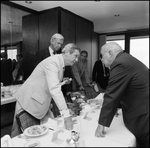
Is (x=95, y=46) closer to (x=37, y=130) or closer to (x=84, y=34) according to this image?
(x=84, y=34)

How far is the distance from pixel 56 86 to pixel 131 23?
11.6 feet

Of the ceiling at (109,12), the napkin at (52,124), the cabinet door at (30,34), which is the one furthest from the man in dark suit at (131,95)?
the cabinet door at (30,34)

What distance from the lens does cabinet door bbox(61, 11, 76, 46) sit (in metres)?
3.44

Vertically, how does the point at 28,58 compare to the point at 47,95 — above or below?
above

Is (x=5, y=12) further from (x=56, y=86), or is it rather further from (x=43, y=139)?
(x=43, y=139)

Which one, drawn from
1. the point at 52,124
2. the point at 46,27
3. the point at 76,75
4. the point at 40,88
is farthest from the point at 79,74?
the point at 52,124

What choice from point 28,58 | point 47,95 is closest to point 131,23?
point 28,58

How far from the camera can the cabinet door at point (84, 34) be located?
13.1 ft

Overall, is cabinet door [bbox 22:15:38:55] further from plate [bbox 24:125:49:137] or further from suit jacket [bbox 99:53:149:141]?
suit jacket [bbox 99:53:149:141]

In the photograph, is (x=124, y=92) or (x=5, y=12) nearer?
(x=124, y=92)

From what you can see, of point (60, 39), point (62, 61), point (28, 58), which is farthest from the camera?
point (28, 58)

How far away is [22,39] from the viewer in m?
3.40

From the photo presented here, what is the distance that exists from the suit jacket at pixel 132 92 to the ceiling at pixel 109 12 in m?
2.34

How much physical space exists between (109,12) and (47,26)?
154cm
